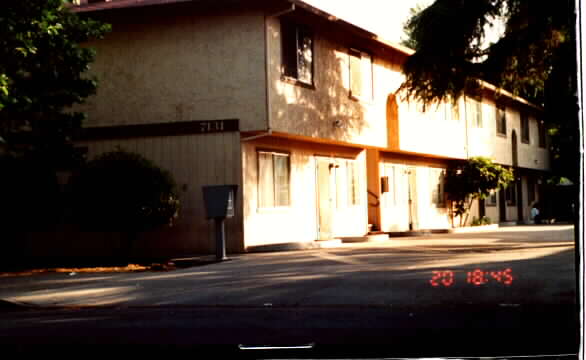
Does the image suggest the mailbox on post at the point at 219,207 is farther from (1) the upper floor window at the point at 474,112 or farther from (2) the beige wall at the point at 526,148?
(2) the beige wall at the point at 526,148

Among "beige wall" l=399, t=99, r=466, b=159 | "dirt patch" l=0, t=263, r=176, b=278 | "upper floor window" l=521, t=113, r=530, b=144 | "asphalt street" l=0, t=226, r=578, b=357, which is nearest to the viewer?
"asphalt street" l=0, t=226, r=578, b=357

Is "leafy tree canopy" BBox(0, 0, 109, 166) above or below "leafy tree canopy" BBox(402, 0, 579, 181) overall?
above

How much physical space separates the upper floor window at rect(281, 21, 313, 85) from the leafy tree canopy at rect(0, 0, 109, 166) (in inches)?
155

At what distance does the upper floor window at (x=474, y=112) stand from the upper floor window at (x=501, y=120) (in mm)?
251

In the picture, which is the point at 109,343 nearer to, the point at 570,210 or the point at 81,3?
the point at 570,210

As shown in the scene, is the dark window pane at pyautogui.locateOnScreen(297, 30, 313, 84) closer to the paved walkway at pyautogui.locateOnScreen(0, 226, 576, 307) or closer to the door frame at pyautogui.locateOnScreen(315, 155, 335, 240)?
the door frame at pyautogui.locateOnScreen(315, 155, 335, 240)

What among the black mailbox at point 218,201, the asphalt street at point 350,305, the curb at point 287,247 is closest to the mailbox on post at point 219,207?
the black mailbox at point 218,201

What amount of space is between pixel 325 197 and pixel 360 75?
10.2 feet

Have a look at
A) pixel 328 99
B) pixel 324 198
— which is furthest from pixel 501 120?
pixel 324 198

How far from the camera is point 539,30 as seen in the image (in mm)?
4160

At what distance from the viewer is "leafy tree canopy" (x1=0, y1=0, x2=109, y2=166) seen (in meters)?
10.0

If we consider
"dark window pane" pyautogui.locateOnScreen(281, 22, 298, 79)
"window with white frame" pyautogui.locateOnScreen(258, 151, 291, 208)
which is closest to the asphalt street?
"window with white frame" pyautogui.locateOnScreen(258, 151, 291, 208)

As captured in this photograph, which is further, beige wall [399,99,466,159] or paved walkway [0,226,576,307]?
beige wall [399,99,466,159]
